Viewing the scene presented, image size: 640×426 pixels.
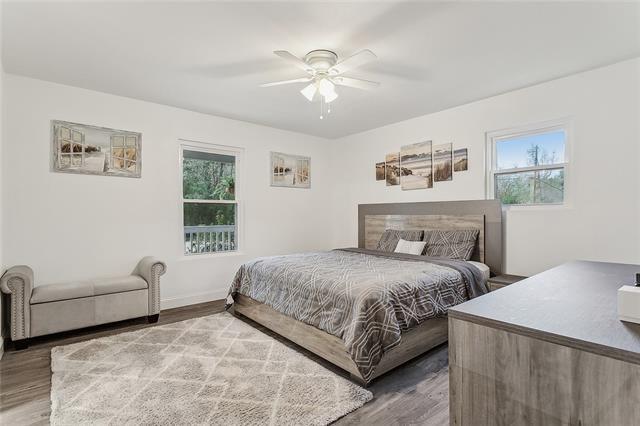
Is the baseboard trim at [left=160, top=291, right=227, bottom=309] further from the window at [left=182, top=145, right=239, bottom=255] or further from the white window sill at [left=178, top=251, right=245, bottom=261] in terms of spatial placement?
the window at [left=182, top=145, right=239, bottom=255]

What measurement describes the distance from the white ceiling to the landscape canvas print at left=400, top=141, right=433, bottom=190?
0.96 meters

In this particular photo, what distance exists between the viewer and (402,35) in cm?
248

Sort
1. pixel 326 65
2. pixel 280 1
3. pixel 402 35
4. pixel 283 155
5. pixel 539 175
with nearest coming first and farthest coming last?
pixel 280 1, pixel 402 35, pixel 326 65, pixel 539 175, pixel 283 155

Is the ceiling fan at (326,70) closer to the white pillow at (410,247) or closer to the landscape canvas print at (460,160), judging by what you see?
the landscape canvas print at (460,160)

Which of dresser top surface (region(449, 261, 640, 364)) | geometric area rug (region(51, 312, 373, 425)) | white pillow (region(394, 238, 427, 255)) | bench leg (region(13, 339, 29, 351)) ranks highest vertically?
dresser top surface (region(449, 261, 640, 364))

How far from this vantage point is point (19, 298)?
9.43 feet

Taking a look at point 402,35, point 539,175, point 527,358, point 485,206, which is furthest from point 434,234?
point 527,358

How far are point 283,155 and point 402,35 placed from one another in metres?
3.12

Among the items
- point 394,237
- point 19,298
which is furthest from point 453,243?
point 19,298

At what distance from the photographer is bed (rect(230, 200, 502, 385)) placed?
2252 mm

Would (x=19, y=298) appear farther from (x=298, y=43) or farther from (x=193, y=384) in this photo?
(x=298, y=43)

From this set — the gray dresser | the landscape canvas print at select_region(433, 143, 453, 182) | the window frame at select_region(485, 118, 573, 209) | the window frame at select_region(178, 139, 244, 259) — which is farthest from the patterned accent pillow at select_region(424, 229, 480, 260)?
the window frame at select_region(178, 139, 244, 259)

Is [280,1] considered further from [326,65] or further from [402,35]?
[402,35]

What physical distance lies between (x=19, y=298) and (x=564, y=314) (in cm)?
395
